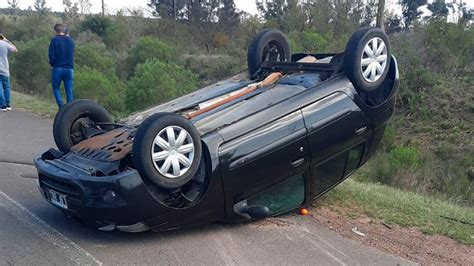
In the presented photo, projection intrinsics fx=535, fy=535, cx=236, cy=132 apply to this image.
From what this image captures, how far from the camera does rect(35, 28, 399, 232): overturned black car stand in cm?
Result: 397

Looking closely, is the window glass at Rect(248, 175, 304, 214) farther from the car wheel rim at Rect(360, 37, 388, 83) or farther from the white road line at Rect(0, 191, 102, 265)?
the white road line at Rect(0, 191, 102, 265)

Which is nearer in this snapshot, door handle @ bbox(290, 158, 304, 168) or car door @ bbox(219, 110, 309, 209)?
car door @ bbox(219, 110, 309, 209)

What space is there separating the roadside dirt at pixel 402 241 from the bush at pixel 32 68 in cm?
1937

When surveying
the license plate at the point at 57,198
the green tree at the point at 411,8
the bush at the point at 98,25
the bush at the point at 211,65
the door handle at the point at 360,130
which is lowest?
the bush at the point at 211,65

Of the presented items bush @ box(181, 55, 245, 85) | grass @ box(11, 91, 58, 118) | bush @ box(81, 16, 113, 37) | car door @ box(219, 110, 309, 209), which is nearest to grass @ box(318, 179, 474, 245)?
car door @ box(219, 110, 309, 209)

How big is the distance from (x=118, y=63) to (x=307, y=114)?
2806 centimetres

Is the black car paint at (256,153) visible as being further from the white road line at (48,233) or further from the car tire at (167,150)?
the white road line at (48,233)

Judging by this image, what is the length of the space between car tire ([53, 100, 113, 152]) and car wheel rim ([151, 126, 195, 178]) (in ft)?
4.12

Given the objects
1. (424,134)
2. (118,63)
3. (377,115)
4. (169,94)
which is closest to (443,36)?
(424,134)

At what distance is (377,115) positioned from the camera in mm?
5137

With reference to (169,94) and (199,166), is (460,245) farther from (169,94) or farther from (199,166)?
(169,94)

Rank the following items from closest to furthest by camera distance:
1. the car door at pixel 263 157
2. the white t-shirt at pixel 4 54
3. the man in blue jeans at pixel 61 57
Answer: the car door at pixel 263 157, the man in blue jeans at pixel 61 57, the white t-shirt at pixel 4 54

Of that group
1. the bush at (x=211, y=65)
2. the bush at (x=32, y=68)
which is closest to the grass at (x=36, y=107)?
the bush at (x=32, y=68)

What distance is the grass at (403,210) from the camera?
16.4ft
